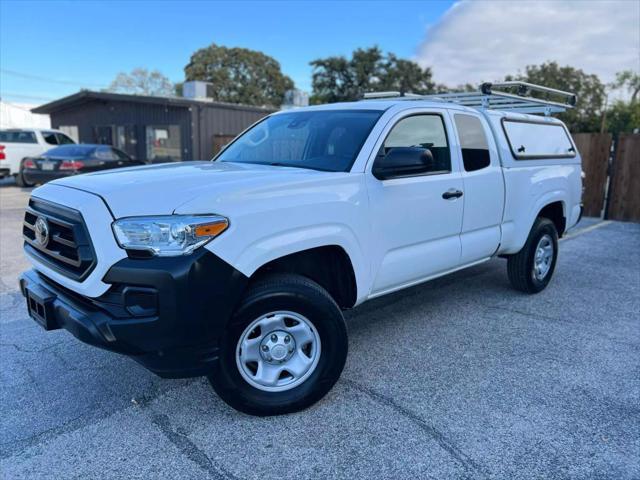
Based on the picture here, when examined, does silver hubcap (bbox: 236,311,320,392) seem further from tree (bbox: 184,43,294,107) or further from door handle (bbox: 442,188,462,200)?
tree (bbox: 184,43,294,107)

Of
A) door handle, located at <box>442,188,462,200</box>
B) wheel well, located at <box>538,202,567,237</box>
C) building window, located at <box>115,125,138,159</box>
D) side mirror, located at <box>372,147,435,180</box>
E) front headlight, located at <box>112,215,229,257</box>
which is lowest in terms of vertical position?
wheel well, located at <box>538,202,567,237</box>

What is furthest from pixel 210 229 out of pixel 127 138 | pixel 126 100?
pixel 127 138

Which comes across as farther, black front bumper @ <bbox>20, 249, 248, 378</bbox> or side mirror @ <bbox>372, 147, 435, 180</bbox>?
side mirror @ <bbox>372, 147, 435, 180</bbox>

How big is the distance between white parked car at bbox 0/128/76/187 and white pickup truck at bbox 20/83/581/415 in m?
15.1

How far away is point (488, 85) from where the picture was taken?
5.09 m

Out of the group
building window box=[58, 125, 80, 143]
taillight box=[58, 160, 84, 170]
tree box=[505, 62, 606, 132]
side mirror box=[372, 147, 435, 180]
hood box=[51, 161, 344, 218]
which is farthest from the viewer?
tree box=[505, 62, 606, 132]

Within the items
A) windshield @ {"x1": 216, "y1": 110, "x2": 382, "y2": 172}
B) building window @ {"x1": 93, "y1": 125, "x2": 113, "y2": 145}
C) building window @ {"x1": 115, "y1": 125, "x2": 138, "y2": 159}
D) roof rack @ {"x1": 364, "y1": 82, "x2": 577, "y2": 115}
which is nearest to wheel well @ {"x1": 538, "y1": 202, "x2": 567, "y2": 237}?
roof rack @ {"x1": 364, "y1": 82, "x2": 577, "y2": 115}

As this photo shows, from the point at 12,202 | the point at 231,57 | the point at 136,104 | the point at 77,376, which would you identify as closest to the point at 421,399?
the point at 77,376

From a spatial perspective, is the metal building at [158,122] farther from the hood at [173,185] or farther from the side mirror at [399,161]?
the side mirror at [399,161]

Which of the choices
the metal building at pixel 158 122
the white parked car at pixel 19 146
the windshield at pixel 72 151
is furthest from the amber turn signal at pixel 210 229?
the white parked car at pixel 19 146

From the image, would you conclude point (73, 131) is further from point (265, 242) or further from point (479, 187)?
point (265, 242)

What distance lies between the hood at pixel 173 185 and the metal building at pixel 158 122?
13.2 m

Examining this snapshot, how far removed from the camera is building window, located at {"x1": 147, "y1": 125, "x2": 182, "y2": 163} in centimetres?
1855

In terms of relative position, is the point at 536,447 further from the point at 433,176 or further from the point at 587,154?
the point at 587,154
